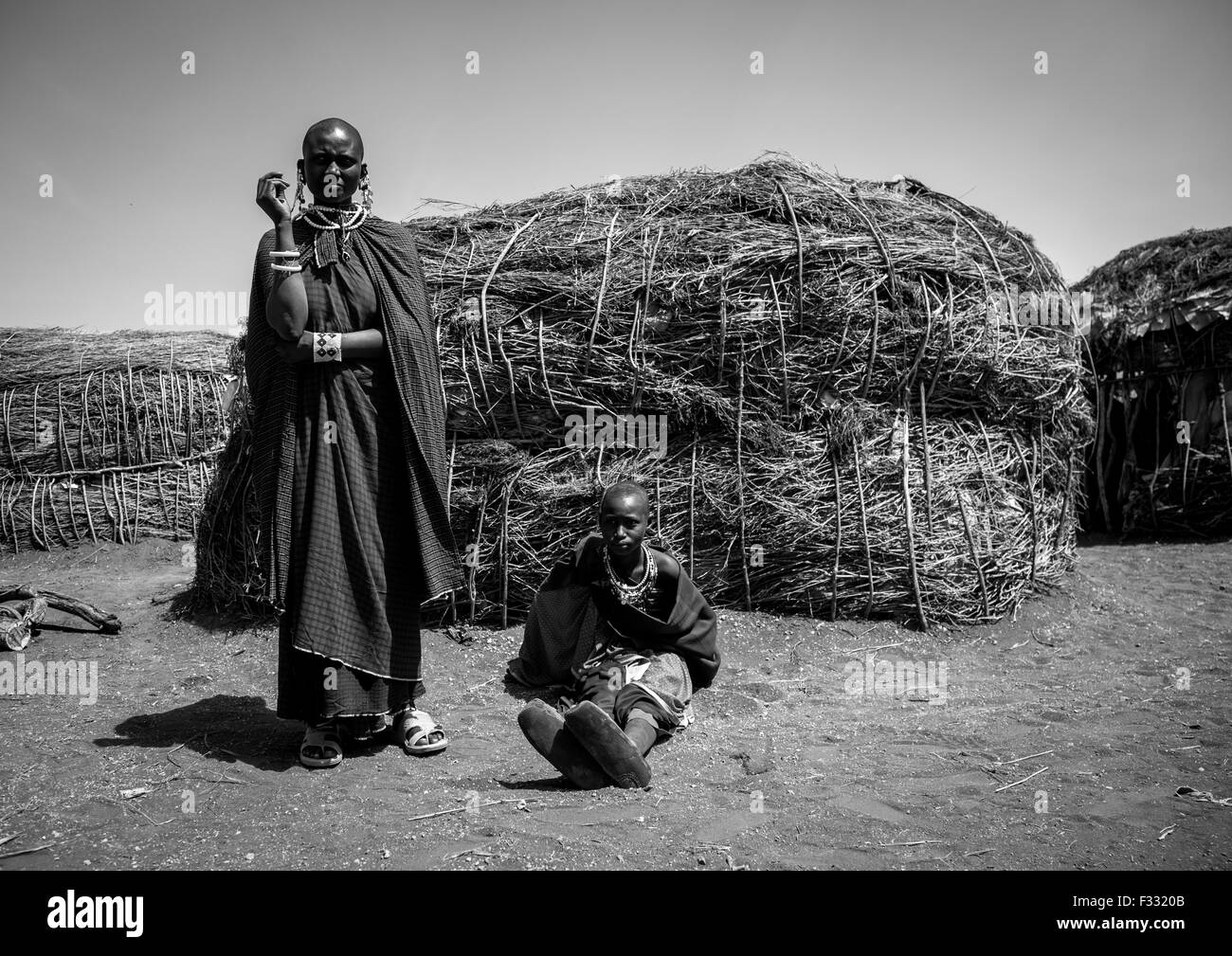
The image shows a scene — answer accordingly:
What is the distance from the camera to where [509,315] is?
505 centimetres

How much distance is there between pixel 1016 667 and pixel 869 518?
43.9 inches

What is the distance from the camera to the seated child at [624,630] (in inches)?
137

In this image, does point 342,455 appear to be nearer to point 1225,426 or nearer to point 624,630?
point 624,630

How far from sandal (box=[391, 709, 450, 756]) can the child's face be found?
105 centimetres

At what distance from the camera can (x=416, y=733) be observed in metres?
3.20

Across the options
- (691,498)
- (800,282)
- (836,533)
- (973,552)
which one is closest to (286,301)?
(691,498)

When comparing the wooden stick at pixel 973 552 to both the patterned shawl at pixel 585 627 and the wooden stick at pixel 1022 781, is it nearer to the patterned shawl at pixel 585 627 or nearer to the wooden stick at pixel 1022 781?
the patterned shawl at pixel 585 627

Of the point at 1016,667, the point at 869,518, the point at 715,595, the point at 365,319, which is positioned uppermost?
the point at 365,319

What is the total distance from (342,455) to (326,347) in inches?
15.3

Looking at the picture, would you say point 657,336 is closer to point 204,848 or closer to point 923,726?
point 923,726

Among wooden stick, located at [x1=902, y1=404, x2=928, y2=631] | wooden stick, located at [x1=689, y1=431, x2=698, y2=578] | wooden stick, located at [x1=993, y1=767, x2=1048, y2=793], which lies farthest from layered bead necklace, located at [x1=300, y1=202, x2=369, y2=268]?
wooden stick, located at [x1=902, y1=404, x2=928, y2=631]

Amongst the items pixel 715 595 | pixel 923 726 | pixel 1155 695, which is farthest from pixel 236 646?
pixel 1155 695

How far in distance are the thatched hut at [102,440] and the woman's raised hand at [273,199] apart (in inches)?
261

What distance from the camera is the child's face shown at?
3.62 meters
